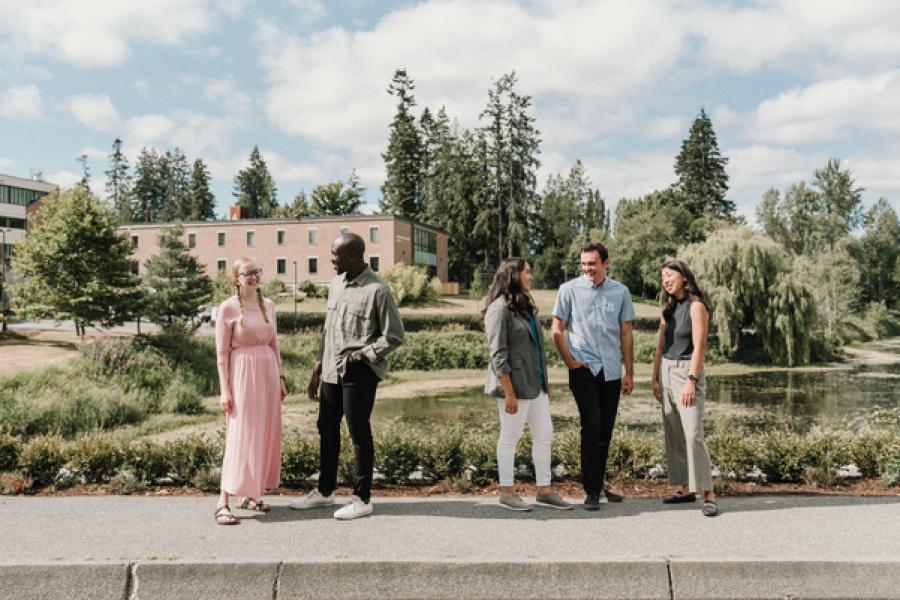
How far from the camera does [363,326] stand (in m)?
5.32

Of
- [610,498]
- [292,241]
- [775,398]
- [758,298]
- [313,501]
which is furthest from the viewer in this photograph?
[292,241]

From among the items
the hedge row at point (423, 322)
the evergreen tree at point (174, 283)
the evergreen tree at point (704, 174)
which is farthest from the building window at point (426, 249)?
the evergreen tree at point (704, 174)

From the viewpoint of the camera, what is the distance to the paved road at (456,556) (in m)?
3.95

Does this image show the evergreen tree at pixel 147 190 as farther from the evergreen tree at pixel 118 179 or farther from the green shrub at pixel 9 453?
the green shrub at pixel 9 453

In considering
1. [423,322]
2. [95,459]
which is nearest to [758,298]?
[423,322]

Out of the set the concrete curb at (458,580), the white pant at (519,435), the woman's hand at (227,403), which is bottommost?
the concrete curb at (458,580)

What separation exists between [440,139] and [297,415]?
63.1m

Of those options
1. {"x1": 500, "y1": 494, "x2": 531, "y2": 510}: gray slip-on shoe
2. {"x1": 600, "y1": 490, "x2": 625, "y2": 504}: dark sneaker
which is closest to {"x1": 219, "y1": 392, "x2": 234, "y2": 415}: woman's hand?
{"x1": 500, "y1": 494, "x2": 531, "y2": 510}: gray slip-on shoe

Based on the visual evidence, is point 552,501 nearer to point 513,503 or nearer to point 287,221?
point 513,503

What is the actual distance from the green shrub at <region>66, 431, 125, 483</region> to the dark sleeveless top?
15.9 feet

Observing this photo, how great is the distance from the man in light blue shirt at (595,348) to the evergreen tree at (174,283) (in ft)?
123

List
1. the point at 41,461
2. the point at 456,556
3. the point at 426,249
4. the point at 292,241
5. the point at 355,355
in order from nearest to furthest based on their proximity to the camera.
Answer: the point at 456,556 → the point at 355,355 → the point at 41,461 → the point at 292,241 → the point at 426,249

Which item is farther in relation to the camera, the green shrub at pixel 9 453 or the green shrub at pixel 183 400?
the green shrub at pixel 183 400

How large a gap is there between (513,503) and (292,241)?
181 ft
